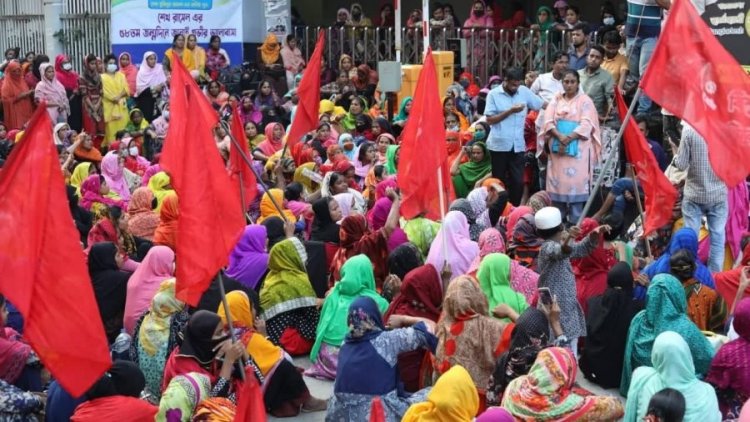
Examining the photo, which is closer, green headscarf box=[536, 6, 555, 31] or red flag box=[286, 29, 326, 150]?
red flag box=[286, 29, 326, 150]

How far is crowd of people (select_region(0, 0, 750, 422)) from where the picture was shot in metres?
6.84

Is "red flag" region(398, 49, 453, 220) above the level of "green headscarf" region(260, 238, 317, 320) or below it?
above

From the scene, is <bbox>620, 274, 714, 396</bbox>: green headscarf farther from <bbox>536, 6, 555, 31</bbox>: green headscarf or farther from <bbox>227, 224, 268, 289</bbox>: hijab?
<bbox>536, 6, 555, 31</bbox>: green headscarf

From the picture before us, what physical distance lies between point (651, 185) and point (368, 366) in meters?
3.27

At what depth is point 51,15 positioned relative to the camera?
880 inches

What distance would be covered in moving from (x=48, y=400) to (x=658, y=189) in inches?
183

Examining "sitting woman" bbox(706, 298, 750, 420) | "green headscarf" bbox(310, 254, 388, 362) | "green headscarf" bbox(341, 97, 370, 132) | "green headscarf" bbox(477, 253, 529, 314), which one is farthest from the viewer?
"green headscarf" bbox(341, 97, 370, 132)

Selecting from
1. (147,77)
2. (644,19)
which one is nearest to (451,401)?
(644,19)

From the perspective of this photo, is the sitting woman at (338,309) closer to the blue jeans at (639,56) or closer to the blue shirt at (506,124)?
the blue shirt at (506,124)

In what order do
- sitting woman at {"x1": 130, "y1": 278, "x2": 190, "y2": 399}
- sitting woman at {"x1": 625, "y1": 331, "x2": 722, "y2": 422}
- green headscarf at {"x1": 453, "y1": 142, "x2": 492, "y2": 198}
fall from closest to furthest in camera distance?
sitting woman at {"x1": 625, "y1": 331, "x2": 722, "y2": 422}, sitting woman at {"x1": 130, "y1": 278, "x2": 190, "y2": 399}, green headscarf at {"x1": 453, "y1": 142, "x2": 492, "y2": 198}

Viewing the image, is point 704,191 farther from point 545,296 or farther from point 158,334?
point 158,334

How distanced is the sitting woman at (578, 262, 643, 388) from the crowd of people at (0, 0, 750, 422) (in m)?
0.01

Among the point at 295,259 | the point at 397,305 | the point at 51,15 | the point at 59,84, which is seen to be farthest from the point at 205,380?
the point at 51,15

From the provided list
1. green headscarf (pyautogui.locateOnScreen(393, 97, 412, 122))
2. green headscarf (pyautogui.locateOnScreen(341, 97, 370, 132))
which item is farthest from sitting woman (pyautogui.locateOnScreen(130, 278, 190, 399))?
green headscarf (pyautogui.locateOnScreen(341, 97, 370, 132))
